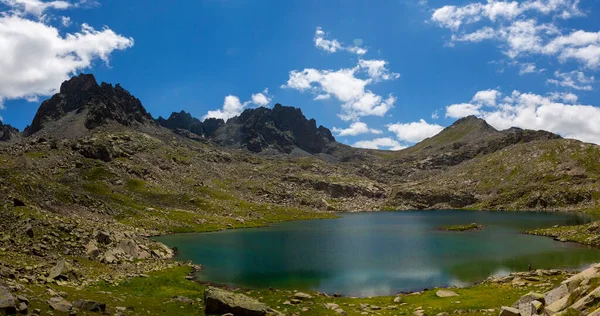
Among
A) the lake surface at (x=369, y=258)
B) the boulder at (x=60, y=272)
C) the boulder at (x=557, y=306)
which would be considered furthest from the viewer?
the lake surface at (x=369, y=258)

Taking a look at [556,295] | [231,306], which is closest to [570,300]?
[556,295]

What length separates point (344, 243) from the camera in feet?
318

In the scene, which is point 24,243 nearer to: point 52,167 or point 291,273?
point 291,273

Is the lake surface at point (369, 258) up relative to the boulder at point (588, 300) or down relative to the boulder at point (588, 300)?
down

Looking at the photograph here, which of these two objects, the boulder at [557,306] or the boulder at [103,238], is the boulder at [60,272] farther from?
the boulder at [557,306]

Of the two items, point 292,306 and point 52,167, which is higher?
point 52,167

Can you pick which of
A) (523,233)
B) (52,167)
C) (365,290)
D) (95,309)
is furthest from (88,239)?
(52,167)

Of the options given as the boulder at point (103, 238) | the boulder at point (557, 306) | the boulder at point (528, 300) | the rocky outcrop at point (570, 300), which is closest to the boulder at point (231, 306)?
the rocky outcrop at point (570, 300)

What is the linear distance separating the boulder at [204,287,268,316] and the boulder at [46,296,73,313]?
10501 mm

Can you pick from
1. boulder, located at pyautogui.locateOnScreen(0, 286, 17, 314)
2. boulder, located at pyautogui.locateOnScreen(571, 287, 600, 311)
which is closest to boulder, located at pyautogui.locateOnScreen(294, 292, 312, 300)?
boulder, located at pyautogui.locateOnScreen(0, 286, 17, 314)

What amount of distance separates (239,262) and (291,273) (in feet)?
43.9

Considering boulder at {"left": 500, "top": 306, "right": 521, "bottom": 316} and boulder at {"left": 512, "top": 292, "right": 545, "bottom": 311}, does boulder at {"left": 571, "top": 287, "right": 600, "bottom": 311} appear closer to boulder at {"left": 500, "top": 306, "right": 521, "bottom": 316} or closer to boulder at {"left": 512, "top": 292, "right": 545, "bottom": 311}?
boulder at {"left": 500, "top": 306, "right": 521, "bottom": 316}

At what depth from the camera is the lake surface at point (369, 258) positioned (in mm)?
55709

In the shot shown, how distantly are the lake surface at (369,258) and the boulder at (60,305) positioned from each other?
30714 millimetres
